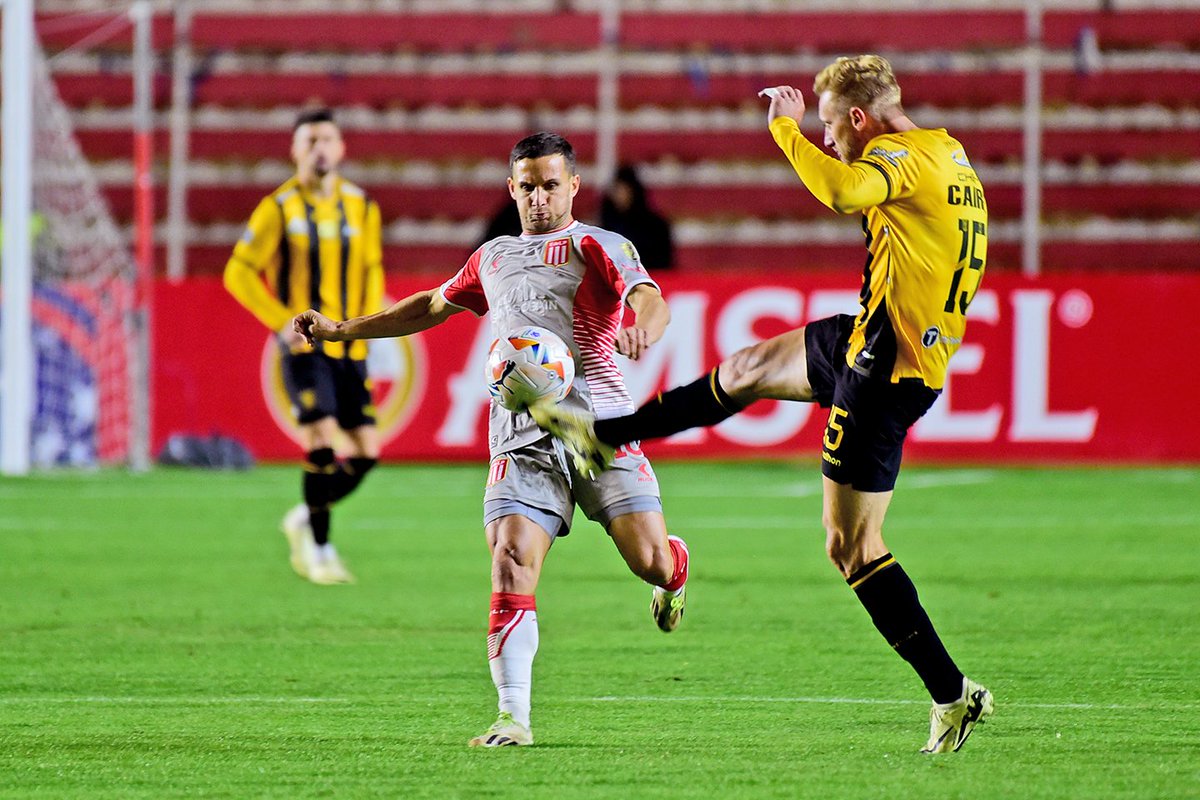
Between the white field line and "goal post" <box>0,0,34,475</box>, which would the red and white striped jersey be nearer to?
the white field line

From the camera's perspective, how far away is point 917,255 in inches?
191

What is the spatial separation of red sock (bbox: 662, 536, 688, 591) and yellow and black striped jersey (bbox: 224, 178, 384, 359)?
3.49 meters

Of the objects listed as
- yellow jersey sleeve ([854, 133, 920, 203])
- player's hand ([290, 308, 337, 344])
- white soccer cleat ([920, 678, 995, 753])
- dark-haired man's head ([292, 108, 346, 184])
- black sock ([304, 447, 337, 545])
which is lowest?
black sock ([304, 447, 337, 545])

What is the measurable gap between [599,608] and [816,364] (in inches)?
107

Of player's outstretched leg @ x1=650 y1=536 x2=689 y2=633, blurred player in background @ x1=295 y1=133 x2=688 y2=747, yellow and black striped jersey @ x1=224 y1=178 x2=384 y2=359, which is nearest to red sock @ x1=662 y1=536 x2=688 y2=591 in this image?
player's outstretched leg @ x1=650 y1=536 x2=689 y2=633

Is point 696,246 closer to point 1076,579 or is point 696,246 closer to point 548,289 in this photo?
point 1076,579

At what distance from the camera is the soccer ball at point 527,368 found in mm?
4953

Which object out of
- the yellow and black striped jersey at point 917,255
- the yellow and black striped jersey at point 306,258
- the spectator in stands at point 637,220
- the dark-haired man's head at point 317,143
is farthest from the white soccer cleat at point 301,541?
the spectator in stands at point 637,220

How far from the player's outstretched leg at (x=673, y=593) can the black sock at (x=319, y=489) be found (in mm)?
3054

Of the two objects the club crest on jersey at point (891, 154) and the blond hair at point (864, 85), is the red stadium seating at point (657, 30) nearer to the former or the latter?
the blond hair at point (864, 85)

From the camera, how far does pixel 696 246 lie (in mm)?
18891

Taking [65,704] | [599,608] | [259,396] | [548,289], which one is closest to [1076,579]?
[599,608]

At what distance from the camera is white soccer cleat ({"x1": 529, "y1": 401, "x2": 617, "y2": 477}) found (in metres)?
5.05

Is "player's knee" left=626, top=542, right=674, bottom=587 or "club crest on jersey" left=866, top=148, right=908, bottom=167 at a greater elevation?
"club crest on jersey" left=866, top=148, right=908, bottom=167
